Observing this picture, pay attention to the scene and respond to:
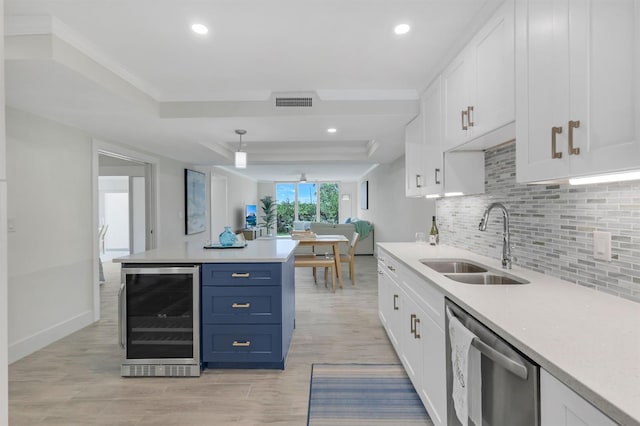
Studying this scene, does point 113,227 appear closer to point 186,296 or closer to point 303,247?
point 303,247

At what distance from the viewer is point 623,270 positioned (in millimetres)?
1331

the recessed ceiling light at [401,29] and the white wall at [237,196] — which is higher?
the recessed ceiling light at [401,29]

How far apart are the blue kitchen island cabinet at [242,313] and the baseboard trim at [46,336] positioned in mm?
1721

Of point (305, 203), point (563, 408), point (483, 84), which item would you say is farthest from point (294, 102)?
point (305, 203)

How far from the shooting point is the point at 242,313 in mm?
2559

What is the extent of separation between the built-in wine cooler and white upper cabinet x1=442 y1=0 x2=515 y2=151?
83.8 inches

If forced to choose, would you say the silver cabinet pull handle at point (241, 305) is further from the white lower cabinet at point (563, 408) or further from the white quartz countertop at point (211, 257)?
the white lower cabinet at point (563, 408)

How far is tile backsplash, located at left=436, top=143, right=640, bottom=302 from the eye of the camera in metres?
1.32

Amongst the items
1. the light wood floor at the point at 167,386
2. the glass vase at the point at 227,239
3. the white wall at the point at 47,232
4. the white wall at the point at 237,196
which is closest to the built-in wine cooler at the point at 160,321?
the light wood floor at the point at 167,386

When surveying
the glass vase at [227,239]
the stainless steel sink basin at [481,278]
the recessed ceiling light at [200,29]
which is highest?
the recessed ceiling light at [200,29]


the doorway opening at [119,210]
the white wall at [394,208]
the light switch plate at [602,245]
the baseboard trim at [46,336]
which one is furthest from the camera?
the white wall at [394,208]

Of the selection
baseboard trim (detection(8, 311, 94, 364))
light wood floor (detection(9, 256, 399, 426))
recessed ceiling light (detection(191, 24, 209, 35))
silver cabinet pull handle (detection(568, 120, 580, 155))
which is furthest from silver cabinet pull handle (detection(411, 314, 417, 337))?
baseboard trim (detection(8, 311, 94, 364))

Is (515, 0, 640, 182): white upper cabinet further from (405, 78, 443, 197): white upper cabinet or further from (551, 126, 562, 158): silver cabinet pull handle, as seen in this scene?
(405, 78, 443, 197): white upper cabinet

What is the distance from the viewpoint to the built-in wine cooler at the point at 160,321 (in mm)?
2504
